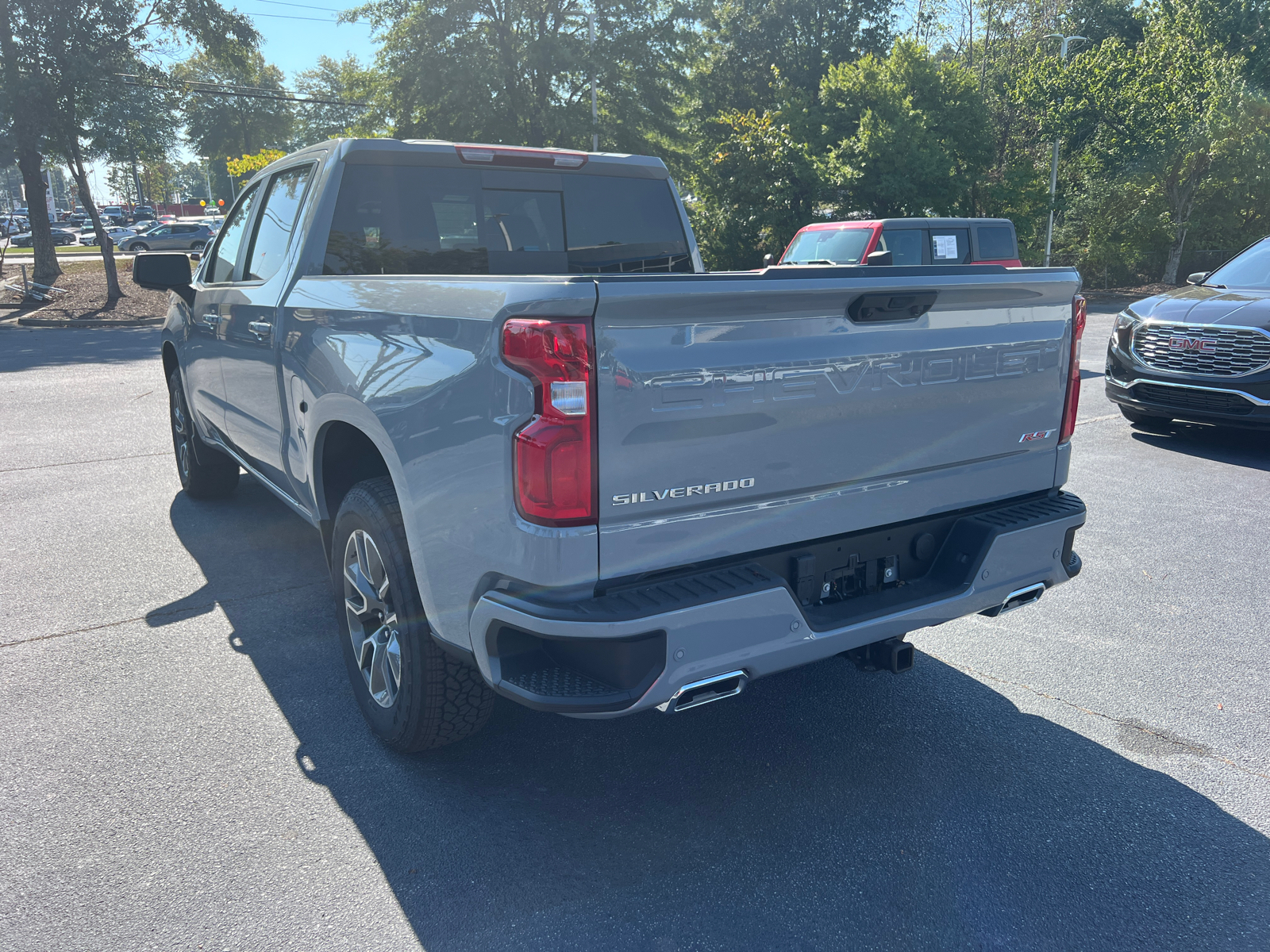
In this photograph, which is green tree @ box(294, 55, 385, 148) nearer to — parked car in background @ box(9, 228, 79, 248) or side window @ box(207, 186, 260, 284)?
parked car in background @ box(9, 228, 79, 248)

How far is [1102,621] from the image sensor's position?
429 cm

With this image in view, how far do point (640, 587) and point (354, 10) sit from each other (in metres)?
31.9

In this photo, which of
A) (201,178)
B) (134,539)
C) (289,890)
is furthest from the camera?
(201,178)

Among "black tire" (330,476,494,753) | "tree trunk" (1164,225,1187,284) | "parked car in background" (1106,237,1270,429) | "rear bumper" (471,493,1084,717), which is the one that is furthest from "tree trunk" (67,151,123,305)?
"tree trunk" (1164,225,1187,284)

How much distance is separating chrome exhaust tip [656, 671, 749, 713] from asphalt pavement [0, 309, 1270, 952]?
0.55m

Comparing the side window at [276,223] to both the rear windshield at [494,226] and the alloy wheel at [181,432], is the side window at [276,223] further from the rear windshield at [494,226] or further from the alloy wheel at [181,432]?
the alloy wheel at [181,432]

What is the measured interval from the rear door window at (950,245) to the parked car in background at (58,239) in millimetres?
58302

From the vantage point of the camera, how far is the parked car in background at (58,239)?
57.2 meters

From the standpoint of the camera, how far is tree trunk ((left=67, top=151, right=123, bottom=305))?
69.6 ft

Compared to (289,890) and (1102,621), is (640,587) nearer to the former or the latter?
(289,890)

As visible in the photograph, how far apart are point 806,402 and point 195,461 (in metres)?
4.81

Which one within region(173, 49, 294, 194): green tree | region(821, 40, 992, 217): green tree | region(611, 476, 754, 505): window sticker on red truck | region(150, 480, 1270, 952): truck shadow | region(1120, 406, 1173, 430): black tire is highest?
region(173, 49, 294, 194): green tree

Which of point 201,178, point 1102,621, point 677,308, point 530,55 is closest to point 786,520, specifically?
point 677,308

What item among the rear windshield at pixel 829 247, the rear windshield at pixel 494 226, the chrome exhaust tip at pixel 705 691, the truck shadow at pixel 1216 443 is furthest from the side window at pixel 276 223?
the rear windshield at pixel 829 247
